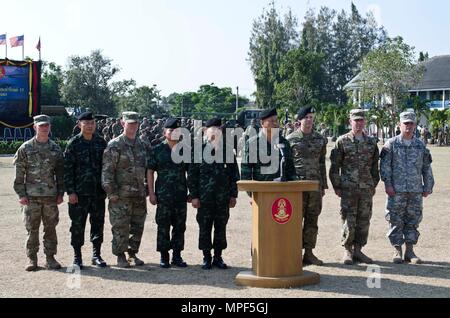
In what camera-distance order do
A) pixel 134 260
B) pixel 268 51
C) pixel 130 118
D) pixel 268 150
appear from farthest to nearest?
pixel 268 51, pixel 134 260, pixel 130 118, pixel 268 150

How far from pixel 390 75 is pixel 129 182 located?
1871 inches

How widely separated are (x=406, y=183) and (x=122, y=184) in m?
3.28

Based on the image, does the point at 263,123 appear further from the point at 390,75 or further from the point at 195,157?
the point at 390,75

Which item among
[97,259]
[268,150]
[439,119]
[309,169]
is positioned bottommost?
[97,259]

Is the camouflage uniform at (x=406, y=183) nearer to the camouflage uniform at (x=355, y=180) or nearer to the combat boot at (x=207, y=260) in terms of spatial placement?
the camouflage uniform at (x=355, y=180)

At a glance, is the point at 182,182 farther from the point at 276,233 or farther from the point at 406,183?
the point at 406,183

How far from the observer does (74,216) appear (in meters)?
7.34

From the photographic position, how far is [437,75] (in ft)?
223

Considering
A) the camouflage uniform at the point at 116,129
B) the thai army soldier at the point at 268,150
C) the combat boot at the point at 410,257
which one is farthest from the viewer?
the camouflage uniform at the point at 116,129

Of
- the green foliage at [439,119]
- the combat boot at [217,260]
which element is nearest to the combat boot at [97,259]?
the combat boot at [217,260]

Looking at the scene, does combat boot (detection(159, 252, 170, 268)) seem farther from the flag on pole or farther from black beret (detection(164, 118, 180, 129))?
the flag on pole

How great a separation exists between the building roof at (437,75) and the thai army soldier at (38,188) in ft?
200

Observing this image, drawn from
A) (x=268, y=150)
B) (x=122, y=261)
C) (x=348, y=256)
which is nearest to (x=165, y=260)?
(x=122, y=261)

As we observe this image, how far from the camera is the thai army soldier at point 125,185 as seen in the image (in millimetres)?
7312
